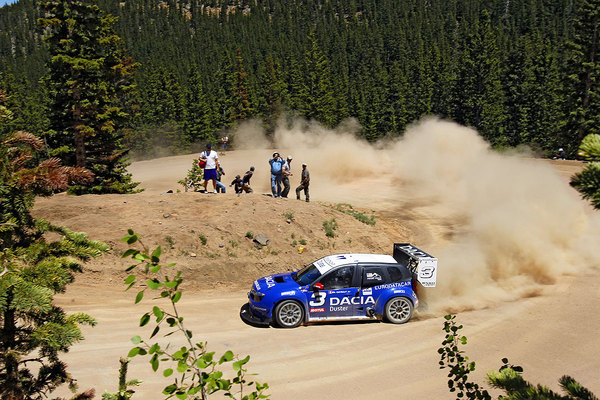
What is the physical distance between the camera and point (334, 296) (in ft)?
37.1

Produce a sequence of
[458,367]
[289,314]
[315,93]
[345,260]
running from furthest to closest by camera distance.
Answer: [315,93] < [345,260] < [289,314] < [458,367]

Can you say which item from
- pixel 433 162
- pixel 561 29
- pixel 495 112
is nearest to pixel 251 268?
pixel 433 162

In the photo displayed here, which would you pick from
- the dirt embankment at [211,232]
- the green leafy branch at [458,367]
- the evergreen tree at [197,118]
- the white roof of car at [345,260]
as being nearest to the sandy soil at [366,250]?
the dirt embankment at [211,232]

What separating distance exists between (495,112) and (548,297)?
166 ft

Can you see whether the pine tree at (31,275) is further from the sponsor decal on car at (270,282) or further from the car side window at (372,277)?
the car side window at (372,277)

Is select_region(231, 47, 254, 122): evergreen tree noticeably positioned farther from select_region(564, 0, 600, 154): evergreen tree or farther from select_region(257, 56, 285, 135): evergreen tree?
select_region(564, 0, 600, 154): evergreen tree

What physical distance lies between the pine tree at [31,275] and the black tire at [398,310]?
8.67 meters

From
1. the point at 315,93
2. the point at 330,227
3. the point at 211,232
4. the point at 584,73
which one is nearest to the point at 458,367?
the point at 211,232

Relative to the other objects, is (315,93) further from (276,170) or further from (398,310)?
(398,310)

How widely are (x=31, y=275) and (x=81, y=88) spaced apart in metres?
20.6

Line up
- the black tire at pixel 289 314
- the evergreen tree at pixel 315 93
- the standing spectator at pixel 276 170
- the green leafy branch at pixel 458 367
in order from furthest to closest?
the evergreen tree at pixel 315 93 → the standing spectator at pixel 276 170 → the black tire at pixel 289 314 → the green leafy branch at pixel 458 367

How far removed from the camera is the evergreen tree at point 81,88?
21.0 metres

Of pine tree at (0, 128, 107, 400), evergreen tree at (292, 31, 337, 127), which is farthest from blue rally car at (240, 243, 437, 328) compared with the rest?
evergreen tree at (292, 31, 337, 127)

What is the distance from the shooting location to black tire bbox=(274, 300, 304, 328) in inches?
435
